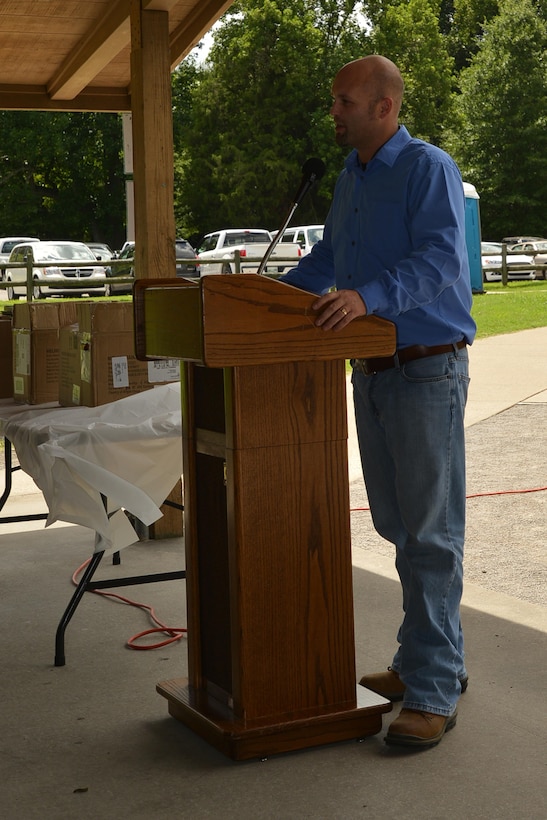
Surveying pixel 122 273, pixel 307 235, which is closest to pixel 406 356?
pixel 122 273

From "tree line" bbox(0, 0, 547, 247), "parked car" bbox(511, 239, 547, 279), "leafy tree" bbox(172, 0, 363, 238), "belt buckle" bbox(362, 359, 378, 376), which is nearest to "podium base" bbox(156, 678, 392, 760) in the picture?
"belt buckle" bbox(362, 359, 378, 376)

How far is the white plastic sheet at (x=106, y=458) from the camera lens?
378 centimetres

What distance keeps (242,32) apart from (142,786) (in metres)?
43.9

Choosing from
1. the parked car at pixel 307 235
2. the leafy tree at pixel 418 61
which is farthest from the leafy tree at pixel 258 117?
the parked car at pixel 307 235

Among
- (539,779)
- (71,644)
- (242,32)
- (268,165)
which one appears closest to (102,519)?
(71,644)

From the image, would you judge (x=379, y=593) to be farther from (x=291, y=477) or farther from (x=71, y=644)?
(x=291, y=477)

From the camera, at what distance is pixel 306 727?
3027mm

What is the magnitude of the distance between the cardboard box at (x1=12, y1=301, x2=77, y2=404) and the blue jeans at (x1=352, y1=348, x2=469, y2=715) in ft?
6.64

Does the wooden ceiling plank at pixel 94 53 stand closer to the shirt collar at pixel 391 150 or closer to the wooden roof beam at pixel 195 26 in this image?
the wooden roof beam at pixel 195 26

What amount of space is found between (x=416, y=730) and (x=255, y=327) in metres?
1.24

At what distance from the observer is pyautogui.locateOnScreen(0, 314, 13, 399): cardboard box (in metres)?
5.18

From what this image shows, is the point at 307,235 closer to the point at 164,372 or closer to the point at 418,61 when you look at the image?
the point at 418,61

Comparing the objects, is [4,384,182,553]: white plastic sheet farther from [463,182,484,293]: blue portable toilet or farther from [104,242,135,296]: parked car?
[463,182,484,293]: blue portable toilet

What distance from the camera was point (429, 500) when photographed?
3094 millimetres
